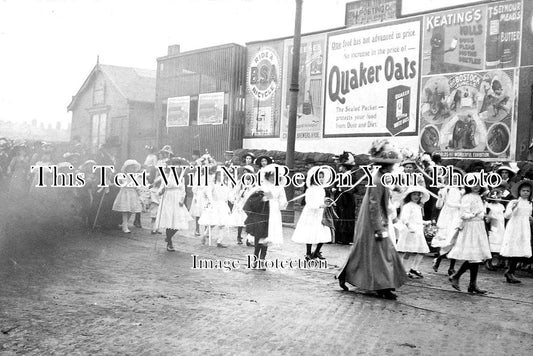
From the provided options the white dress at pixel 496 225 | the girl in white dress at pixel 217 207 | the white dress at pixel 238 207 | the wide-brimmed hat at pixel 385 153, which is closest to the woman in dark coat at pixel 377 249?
the wide-brimmed hat at pixel 385 153

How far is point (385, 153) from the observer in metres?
7.51

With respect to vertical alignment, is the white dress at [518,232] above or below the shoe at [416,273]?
above

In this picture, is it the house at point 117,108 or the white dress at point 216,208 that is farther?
the house at point 117,108

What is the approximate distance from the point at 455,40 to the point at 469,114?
217cm

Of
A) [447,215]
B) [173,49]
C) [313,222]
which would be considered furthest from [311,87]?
[173,49]

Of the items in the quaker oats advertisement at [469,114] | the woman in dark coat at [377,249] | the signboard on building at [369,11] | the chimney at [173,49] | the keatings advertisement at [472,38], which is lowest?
the woman in dark coat at [377,249]

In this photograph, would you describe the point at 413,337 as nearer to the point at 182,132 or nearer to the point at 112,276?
the point at 112,276

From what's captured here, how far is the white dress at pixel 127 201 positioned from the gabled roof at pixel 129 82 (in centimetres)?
2009

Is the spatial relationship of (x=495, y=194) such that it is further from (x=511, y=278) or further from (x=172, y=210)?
(x=172, y=210)

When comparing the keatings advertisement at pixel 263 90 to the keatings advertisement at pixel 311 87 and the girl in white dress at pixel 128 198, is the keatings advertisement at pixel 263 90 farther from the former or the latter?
the girl in white dress at pixel 128 198

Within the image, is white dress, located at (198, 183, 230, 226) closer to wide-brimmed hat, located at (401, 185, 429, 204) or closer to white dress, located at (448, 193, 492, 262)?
wide-brimmed hat, located at (401, 185, 429, 204)

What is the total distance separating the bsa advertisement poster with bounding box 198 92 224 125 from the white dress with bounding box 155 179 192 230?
1213 cm

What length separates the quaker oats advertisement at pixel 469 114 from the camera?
574 inches

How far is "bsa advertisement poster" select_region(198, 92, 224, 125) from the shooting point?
A: 23203mm
